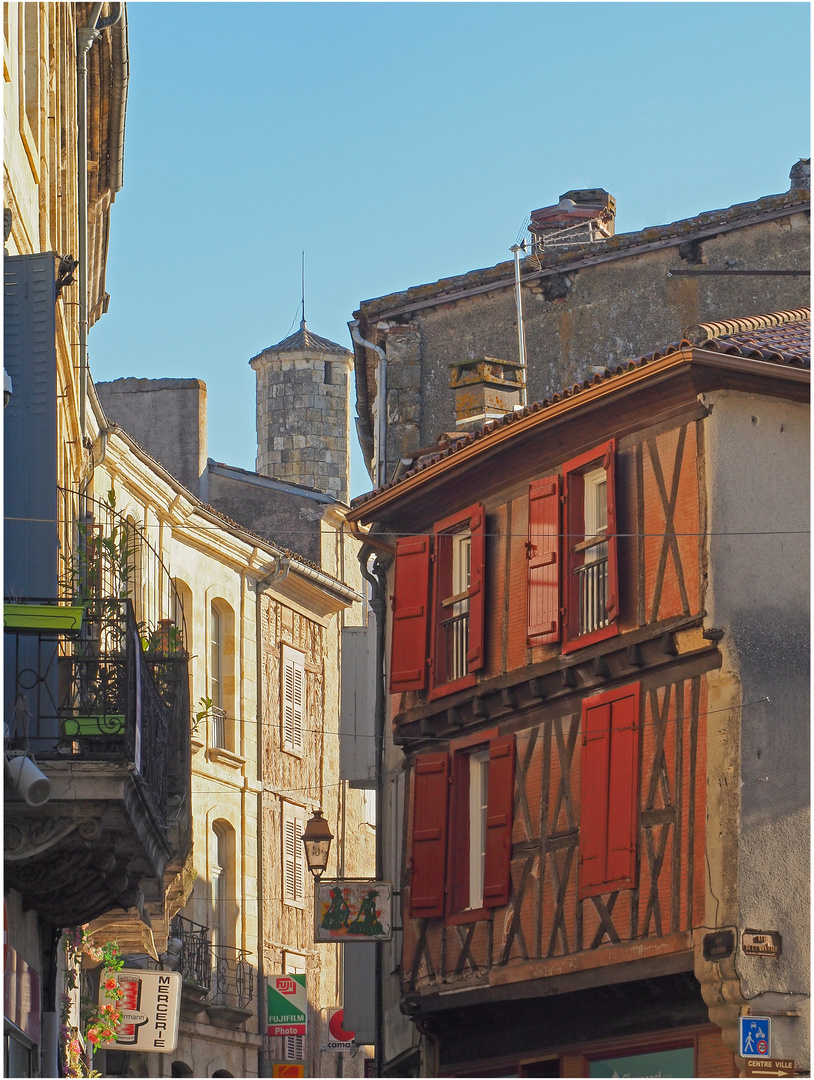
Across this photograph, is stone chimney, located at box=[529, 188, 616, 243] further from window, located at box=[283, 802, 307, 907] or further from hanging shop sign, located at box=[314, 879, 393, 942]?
window, located at box=[283, 802, 307, 907]

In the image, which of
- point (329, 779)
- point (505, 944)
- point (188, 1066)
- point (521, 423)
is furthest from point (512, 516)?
point (329, 779)

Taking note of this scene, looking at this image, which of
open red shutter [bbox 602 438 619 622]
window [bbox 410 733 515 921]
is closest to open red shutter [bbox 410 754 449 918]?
window [bbox 410 733 515 921]

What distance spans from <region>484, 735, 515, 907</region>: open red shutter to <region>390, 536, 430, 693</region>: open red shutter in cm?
174

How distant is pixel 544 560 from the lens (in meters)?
18.9

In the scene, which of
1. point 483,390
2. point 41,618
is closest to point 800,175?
point 483,390

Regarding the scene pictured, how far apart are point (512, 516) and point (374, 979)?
20.0 feet

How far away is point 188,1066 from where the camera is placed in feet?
95.6

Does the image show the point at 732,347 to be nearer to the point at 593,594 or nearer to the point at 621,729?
the point at 593,594

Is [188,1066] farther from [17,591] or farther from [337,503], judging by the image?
[17,591]

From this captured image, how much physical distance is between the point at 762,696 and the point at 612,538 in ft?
7.26

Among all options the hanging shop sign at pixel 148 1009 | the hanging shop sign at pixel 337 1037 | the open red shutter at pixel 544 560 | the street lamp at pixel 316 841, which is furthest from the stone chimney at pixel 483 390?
the hanging shop sign at pixel 337 1037

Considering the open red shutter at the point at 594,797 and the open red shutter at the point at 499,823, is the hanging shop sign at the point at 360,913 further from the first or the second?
the open red shutter at the point at 594,797

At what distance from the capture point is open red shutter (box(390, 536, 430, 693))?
68.2ft

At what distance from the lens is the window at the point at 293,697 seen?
33.7 m
